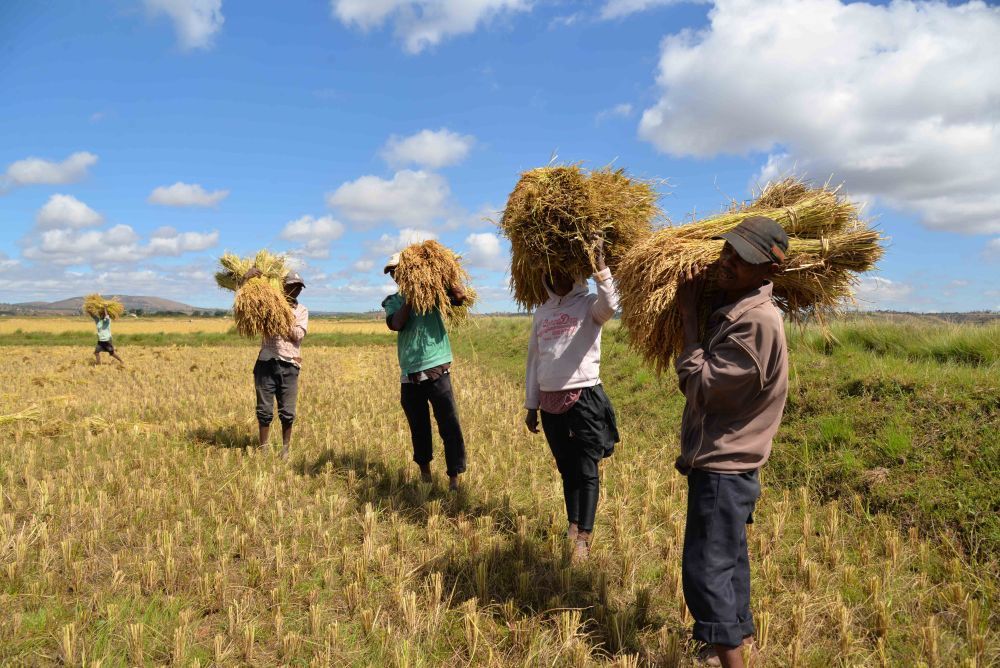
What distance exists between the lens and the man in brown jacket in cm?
227

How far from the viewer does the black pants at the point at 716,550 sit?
2.32m

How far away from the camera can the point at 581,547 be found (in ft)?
11.9

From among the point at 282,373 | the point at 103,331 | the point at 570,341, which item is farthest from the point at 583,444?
the point at 103,331

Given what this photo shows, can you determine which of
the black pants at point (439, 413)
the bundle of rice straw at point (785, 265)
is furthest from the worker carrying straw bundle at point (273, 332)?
the bundle of rice straw at point (785, 265)

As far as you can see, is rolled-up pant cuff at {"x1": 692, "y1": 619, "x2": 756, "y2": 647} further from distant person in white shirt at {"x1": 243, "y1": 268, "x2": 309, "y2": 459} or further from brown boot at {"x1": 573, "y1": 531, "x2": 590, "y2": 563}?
distant person in white shirt at {"x1": 243, "y1": 268, "x2": 309, "y2": 459}

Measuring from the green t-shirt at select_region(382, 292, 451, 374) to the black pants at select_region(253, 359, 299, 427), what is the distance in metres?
1.89

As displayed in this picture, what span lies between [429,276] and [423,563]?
2.28 m

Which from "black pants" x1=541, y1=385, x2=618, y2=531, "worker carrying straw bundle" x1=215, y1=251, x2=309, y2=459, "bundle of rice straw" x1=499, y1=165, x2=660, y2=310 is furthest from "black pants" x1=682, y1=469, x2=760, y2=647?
"worker carrying straw bundle" x1=215, y1=251, x2=309, y2=459

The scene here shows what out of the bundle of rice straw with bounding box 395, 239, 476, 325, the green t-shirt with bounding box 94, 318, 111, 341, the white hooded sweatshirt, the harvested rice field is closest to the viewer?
the harvested rice field

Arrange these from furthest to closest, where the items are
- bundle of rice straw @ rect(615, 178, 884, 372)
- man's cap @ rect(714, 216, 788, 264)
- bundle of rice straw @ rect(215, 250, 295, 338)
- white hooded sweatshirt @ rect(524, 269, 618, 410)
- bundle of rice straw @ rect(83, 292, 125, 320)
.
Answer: bundle of rice straw @ rect(83, 292, 125, 320) → bundle of rice straw @ rect(215, 250, 295, 338) → white hooded sweatshirt @ rect(524, 269, 618, 410) → bundle of rice straw @ rect(615, 178, 884, 372) → man's cap @ rect(714, 216, 788, 264)

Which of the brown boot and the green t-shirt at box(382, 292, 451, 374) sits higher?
the green t-shirt at box(382, 292, 451, 374)

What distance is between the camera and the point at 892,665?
2639 mm

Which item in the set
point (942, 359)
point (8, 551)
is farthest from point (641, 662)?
point (942, 359)

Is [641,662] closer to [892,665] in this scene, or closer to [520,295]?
[892,665]
